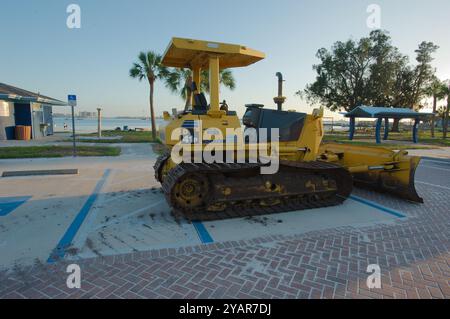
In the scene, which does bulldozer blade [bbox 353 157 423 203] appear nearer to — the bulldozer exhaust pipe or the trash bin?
the bulldozer exhaust pipe

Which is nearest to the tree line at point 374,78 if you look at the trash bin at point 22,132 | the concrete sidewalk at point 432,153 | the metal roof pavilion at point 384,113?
the metal roof pavilion at point 384,113

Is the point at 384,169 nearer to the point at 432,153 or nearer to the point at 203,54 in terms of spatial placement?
the point at 203,54

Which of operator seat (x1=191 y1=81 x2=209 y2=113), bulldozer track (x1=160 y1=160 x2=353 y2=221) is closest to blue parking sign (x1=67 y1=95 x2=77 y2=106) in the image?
bulldozer track (x1=160 y1=160 x2=353 y2=221)

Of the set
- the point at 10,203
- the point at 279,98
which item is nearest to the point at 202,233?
the point at 279,98

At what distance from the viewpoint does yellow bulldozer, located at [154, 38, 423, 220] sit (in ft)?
15.6

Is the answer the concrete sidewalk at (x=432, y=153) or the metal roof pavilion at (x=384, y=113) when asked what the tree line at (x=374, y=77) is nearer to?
the metal roof pavilion at (x=384, y=113)

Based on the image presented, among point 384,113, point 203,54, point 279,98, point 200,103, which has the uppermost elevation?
point 384,113

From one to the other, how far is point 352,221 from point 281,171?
4.79 ft

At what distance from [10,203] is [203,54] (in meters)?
4.83

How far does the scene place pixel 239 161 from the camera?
200 inches

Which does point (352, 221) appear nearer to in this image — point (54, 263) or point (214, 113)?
point (214, 113)

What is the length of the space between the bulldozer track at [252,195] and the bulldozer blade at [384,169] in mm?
749

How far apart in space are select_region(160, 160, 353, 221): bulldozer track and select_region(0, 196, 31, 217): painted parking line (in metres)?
2.81
